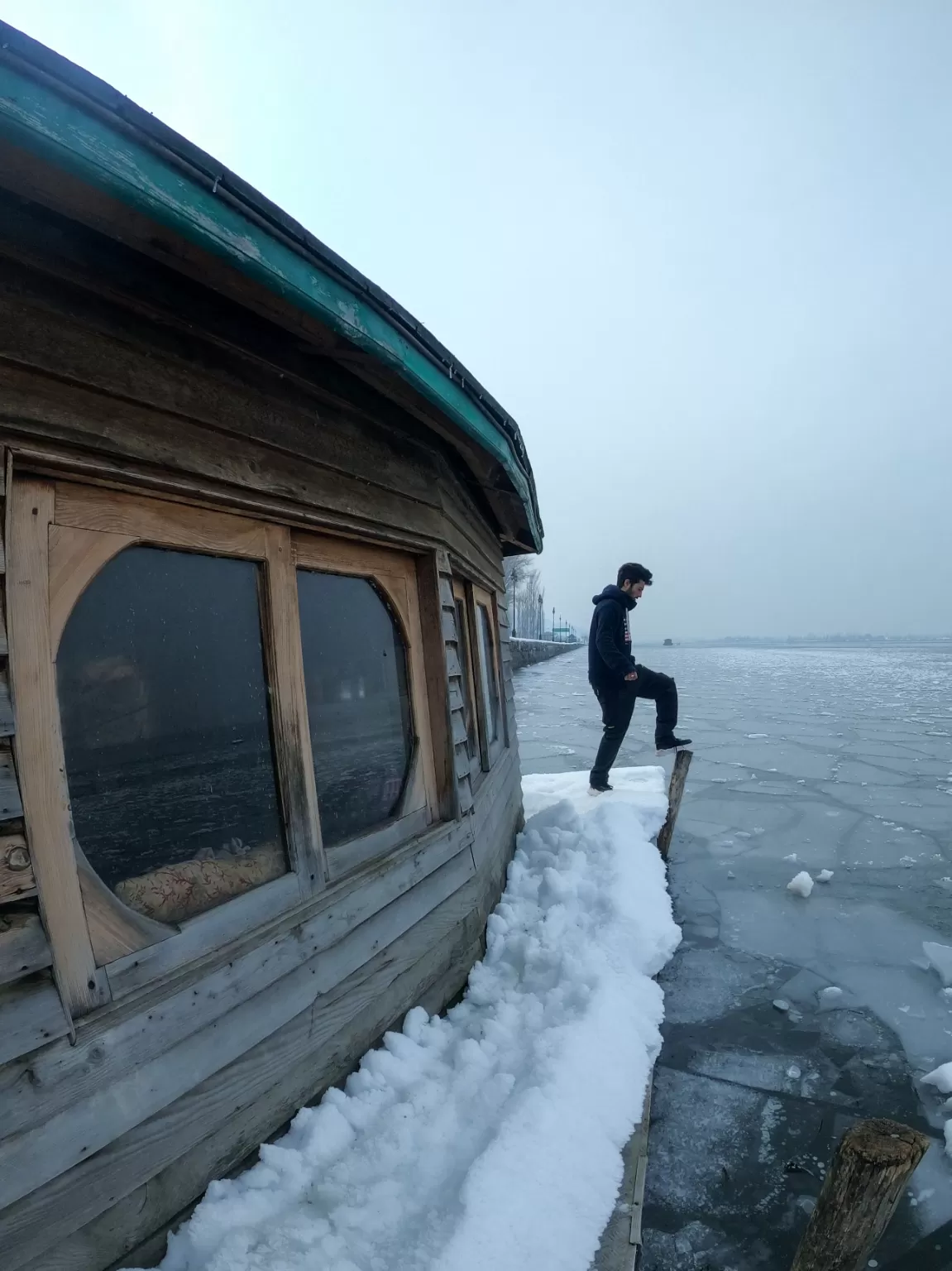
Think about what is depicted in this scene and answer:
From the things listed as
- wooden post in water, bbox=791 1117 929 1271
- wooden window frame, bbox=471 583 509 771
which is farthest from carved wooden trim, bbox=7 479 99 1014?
wooden window frame, bbox=471 583 509 771

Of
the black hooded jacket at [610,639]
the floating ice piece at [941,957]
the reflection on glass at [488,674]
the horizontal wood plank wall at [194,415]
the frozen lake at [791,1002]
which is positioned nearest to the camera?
the horizontal wood plank wall at [194,415]

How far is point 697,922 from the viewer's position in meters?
4.53

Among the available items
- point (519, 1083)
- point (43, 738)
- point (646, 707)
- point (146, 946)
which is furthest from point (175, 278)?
point (646, 707)

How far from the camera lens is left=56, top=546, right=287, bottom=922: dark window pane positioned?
1676mm

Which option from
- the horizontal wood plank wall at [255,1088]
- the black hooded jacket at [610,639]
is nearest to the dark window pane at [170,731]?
the horizontal wood plank wall at [255,1088]

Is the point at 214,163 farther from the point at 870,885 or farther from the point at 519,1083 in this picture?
the point at 870,885

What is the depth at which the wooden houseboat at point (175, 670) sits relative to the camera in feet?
4.52

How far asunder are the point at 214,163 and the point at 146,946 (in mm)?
1754

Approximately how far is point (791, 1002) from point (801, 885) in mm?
1545

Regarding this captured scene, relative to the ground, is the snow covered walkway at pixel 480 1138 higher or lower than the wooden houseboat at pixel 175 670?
lower

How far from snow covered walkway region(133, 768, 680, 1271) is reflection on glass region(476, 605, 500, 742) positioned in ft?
4.52

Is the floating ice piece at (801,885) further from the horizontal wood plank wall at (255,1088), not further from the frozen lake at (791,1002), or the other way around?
the horizontal wood plank wall at (255,1088)

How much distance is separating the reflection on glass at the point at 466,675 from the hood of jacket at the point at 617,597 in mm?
2237

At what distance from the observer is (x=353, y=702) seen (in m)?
2.62
